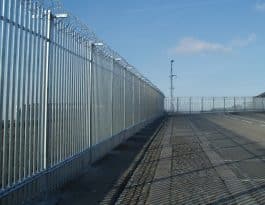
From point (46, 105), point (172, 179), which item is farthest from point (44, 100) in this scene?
point (172, 179)

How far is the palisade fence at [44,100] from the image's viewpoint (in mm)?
7609

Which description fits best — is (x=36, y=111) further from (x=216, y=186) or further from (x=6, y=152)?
(x=216, y=186)

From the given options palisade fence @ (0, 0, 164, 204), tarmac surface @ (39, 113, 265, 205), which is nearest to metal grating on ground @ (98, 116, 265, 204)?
tarmac surface @ (39, 113, 265, 205)

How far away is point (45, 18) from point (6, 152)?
2908mm

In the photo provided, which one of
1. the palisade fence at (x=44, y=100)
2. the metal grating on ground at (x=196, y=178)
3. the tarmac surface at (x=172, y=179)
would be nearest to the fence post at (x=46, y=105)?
the palisade fence at (x=44, y=100)

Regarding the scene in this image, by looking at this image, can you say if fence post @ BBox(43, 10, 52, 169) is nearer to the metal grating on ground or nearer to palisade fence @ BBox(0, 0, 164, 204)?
palisade fence @ BBox(0, 0, 164, 204)

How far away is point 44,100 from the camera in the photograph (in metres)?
9.53

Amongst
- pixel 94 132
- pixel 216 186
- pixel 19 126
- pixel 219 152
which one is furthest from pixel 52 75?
pixel 219 152

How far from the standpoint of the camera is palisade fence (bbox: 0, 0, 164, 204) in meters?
7.61

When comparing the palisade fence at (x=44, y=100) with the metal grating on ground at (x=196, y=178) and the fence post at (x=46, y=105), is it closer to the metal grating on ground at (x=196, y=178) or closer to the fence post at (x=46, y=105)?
the fence post at (x=46, y=105)

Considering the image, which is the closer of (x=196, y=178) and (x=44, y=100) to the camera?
(x=44, y=100)

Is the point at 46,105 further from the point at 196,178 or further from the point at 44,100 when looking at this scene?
the point at 196,178

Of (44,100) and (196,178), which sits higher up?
(44,100)

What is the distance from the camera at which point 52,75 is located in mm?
10094
